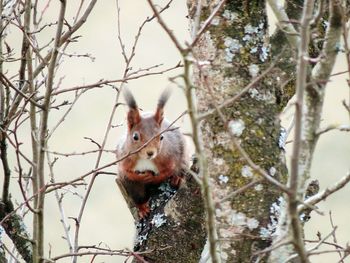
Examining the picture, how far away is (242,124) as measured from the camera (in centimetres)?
336

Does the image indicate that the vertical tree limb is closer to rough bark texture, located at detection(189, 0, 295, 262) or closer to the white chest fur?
rough bark texture, located at detection(189, 0, 295, 262)

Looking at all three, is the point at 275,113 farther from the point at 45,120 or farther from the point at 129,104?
the point at 129,104

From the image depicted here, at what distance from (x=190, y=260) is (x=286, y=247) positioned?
3.61 ft

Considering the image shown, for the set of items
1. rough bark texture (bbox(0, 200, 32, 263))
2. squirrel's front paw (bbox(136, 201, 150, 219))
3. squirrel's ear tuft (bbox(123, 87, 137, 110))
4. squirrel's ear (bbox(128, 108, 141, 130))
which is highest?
squirrel's ear (bbox(128, 108, 141, 130))

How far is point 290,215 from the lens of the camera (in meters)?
2.18

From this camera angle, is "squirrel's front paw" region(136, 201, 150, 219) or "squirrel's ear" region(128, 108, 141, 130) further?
"squirrel's ear" region(128, 108, 141, 130)

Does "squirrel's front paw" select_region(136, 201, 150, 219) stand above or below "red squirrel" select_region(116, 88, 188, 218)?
below

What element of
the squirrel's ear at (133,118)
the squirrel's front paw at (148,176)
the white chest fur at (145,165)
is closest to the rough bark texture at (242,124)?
the squirrel's front paw at (148,176)

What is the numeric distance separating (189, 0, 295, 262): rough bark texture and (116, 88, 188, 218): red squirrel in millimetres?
1053

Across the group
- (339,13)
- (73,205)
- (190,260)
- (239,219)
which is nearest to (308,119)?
(339,13)

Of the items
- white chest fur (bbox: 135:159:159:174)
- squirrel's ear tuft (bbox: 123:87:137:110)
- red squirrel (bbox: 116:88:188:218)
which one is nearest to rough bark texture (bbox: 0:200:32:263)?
red squirrel (bbox: 116:88:188:218)

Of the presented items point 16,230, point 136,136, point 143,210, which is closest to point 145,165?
point 136,136

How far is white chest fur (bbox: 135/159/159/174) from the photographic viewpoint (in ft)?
16.2

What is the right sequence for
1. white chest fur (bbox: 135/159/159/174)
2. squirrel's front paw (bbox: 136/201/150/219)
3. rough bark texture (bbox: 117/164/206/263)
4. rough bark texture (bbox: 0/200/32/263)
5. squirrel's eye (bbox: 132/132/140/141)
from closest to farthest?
rough bark texture (bbox: 117/164/206/263) < rough bark texture (bbox: 0/200/32/263) < squirrel's front paw (bbox: 136/201/150/219) < white chest fur (bbox: 135/159/159/174) < squirrel's eye (bbox: 132/132/140/141)
